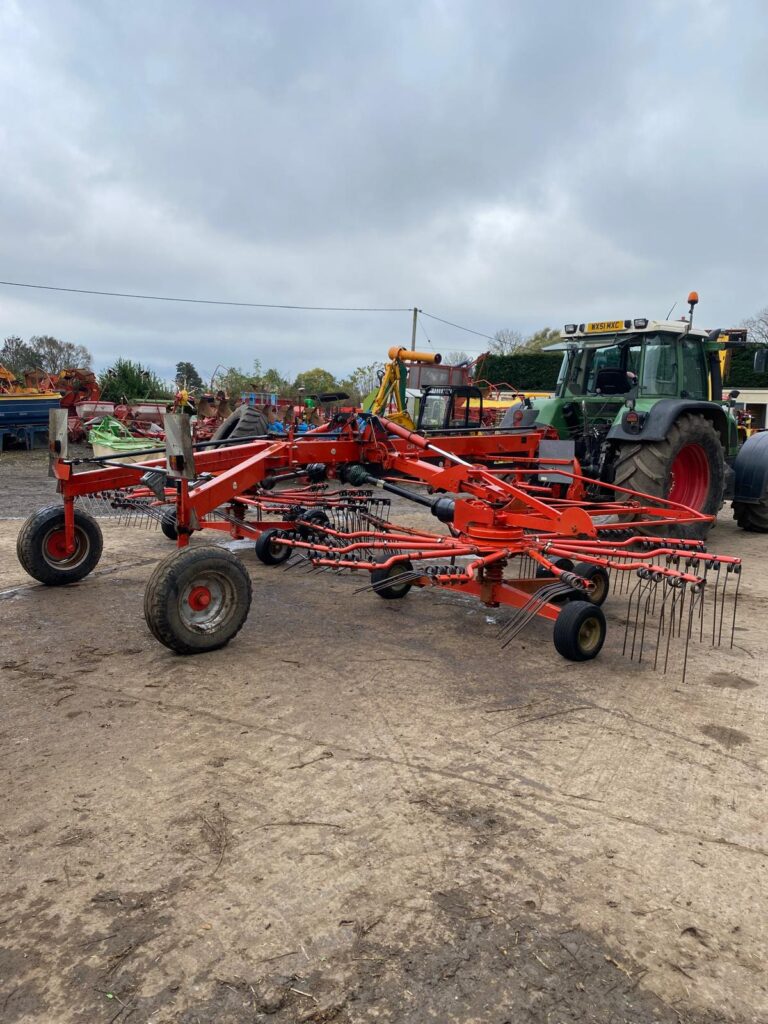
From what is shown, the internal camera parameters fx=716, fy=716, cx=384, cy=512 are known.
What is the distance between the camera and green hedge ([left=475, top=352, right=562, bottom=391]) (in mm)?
28438

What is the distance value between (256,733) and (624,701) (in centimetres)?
162

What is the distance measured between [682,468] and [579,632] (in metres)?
3.65

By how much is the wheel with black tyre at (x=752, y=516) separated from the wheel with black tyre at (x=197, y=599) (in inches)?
238

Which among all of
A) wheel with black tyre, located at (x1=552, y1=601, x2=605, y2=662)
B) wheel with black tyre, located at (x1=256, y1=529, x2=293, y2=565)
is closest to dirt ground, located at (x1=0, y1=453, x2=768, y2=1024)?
wheel with black tyre, located at (x1=552, y1=601, x2=605, y2=662)

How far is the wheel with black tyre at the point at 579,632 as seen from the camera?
3600 millimetres

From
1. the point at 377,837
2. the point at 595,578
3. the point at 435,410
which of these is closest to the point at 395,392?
the point at 435,410

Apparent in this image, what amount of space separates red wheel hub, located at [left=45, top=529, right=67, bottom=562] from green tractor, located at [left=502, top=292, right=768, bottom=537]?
13.5 ft

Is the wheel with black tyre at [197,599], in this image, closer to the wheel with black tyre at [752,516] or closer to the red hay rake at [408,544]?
the red hay rake at [408,544]

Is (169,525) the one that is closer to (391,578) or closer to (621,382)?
(391,578)

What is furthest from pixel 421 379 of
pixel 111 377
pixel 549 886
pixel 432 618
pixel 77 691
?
pixel 111 377

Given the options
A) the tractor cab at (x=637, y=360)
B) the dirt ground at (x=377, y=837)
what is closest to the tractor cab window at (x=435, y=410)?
the tractor cab at (x=637, y=360)

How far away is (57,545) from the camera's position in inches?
195

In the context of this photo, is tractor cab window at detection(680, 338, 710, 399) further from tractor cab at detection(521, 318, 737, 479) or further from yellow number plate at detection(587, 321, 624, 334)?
yellow number plate at detection(587, 321, 624, 334)

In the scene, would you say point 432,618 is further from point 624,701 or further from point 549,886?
point 549,886
